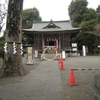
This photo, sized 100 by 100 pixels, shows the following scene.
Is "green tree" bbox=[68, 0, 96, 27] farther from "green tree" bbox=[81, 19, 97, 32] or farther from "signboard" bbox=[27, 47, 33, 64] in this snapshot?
"signboard" bbox=[27, 47, 33, 64]

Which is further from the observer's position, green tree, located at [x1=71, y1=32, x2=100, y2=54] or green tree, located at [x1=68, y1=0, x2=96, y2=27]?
green tree, located at [x1=68, y1=0, x2=96, y2=27]

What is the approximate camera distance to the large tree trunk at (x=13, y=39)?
6.20 meters

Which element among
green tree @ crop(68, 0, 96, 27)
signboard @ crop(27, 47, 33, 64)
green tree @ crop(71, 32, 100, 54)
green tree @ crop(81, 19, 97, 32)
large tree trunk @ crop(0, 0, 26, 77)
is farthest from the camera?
green tree @ crop(68, 0, 96, 27)

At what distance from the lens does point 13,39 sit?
6594 millimetres

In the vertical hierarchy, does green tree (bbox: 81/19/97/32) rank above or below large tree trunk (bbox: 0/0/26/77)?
above

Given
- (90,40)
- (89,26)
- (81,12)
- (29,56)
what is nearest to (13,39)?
(29,56)

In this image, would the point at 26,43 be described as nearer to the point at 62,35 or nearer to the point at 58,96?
the point at 62,35

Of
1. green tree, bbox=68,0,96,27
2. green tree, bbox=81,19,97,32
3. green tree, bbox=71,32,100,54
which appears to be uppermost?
green tree, bbox=68,0,96,27

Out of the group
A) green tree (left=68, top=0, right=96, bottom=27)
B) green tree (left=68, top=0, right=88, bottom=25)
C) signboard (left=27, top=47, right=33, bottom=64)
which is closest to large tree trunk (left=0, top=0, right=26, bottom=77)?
signboard (left=27, top=47, right=33, bottom=64)

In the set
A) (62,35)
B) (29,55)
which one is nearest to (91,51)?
(62,35)

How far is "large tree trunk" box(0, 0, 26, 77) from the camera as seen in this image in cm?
620

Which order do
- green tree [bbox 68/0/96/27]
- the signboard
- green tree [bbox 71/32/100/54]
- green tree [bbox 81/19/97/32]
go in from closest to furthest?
the signboard
green tree [bbox 81/19/97/32]
green tree [bbox 71/32/100/54]
green tree [bbox 68/0/96/27]

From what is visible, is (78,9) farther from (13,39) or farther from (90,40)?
(13,39)

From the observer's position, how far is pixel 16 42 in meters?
6.49
